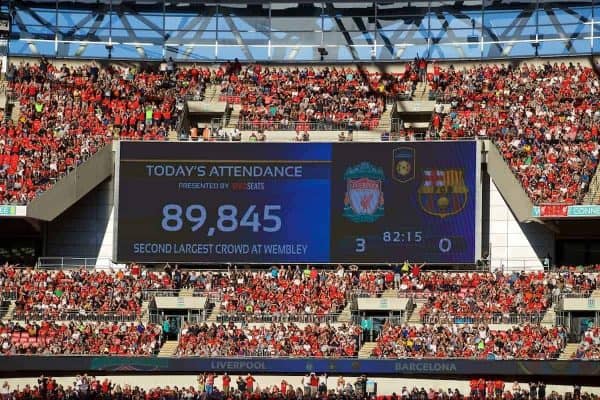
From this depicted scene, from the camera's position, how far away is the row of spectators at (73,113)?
46.1m

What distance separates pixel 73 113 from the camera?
4894 cm

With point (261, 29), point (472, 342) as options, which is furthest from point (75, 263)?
point (472, 342)

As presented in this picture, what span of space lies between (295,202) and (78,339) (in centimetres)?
872

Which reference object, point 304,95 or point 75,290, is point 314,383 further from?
point 304,95

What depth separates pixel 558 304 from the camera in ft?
138

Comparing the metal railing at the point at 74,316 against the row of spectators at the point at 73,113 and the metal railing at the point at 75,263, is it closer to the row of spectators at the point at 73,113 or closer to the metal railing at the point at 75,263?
the row of spectators at the point at 73,113

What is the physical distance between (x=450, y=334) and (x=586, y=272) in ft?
17.3

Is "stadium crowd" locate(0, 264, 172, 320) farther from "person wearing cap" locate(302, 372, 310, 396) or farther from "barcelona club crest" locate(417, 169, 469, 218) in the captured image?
"barcelona club crest" locate(417, 169, 469, 218)

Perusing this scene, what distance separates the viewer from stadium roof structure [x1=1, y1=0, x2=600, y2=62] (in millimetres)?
51000

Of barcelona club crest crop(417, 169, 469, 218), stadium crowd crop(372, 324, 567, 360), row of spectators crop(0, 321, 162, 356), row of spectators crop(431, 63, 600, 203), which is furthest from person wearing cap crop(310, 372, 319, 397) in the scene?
row of spectators crop(431, 63, 600, 203)

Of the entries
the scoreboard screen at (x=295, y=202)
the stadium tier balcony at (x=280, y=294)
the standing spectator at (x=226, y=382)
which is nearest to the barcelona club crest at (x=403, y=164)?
the scoreboard screen at (x=295, y=202)

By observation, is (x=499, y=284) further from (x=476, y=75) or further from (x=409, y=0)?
(x=409, y=0)

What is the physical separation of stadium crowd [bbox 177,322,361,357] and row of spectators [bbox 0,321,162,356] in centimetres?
117

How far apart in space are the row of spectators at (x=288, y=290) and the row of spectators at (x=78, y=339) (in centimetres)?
75
